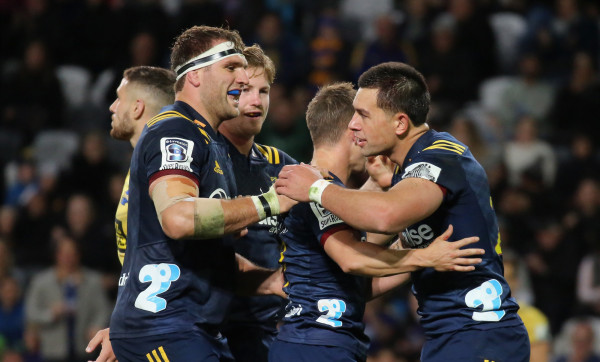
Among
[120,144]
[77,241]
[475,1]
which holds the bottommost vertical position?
[77,241]

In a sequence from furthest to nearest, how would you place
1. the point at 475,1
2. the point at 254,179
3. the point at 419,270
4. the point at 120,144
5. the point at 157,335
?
the point at 475,1 < the point at 120,144 < the point at 254,179 < the point at 419,270 < the point at 157,335

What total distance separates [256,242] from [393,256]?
1440mm

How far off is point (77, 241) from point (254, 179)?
617cm

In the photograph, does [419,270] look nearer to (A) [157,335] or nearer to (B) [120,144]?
(A) [157,335]

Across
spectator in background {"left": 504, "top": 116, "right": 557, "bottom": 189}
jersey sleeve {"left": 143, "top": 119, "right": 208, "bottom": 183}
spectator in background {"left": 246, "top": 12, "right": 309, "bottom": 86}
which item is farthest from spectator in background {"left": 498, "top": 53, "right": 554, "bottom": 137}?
jersey sleeve {"left": 143, "top": 119, "right": 208, "bottom": 183}

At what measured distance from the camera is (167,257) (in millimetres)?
5016

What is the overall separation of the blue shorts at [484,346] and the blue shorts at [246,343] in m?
1.45

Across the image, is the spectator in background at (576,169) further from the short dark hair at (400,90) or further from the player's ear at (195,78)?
the player's ear at (195,78)

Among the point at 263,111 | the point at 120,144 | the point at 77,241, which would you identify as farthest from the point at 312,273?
the point at 120,144

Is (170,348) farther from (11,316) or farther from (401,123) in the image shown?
(11,316)

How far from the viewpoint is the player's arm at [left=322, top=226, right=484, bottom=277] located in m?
4.94

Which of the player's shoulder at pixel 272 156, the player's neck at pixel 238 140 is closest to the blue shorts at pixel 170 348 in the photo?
the player's neck at pixel 238 140

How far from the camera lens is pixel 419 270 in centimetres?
526

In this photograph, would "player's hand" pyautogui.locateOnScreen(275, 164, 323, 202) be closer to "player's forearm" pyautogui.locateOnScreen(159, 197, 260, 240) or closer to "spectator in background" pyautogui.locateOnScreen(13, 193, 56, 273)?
"player's forearm" pyautogui.locateOnScreen(159, 197, 260, 240)
